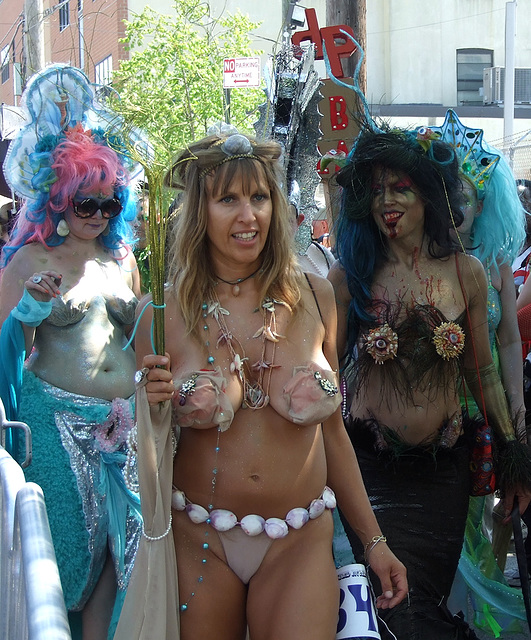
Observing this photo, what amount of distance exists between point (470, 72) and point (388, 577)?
2293 centimetres

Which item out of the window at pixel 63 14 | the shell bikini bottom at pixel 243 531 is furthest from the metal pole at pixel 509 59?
the shell bikini bottom at pixel 243 531

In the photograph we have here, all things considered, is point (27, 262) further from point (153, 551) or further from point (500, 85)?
point (500, 85)

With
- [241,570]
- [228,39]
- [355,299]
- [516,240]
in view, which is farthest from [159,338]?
[228,39]

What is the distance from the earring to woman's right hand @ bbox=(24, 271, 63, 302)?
402 millimetres

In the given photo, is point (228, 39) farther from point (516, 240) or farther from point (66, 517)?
point (66, 517)

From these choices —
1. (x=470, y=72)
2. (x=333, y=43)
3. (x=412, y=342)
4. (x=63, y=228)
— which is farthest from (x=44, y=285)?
(x=470, y=72)

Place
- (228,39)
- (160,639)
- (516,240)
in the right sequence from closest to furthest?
(160,639)
(516,240)
(228,39)

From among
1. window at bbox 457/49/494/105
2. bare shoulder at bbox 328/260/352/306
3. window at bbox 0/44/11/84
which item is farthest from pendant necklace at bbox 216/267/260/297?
window at bbox 457/49/494/105

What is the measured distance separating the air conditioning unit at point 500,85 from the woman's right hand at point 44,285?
20.8 meters

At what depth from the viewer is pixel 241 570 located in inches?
99.4

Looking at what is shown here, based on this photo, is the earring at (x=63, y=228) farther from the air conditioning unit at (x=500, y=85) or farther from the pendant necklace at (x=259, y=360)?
the air conditioning unit at (x=500, y=85)

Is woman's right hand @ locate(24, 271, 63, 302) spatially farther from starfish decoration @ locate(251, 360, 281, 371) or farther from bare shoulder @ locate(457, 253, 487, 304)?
bare shoulder @ locate(457, 253, 487, 304)

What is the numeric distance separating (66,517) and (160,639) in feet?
4.90

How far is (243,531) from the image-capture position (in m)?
2.53
